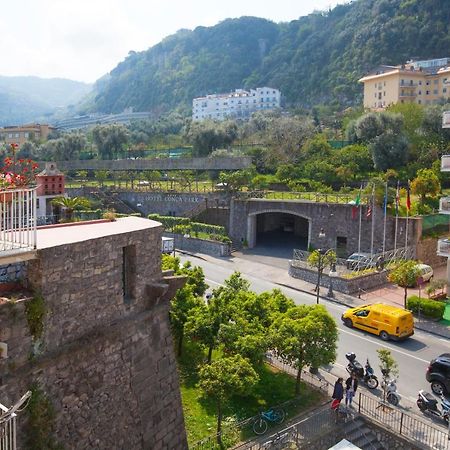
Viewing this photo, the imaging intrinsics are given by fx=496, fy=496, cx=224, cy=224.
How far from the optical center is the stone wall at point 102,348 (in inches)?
340

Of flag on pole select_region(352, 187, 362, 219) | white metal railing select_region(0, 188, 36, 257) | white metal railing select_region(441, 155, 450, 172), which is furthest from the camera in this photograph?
flag on pole select_region(352, 187, 362, 219)

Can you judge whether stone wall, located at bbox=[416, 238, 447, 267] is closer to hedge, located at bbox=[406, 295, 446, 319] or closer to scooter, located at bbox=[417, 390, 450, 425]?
hedge, located at bbox=[406, 295, 446, 319]

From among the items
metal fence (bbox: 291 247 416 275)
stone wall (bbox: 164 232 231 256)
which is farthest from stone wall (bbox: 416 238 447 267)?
stone wall (bbox: 164 232 231 256)

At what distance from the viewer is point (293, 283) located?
1201 inches

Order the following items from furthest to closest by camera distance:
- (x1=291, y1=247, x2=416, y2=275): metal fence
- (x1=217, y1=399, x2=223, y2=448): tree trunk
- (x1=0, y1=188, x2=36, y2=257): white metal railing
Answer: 1. (x1=291, y1=247, x2=416, y2=275): metal fence
2. (x1=217, y1=399, x2=223, y2=448): tree trunk
3. (x1=0, y1=188, x2=36, y2=257): white metal railing

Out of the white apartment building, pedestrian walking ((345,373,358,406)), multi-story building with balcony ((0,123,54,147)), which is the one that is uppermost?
the white apartment building

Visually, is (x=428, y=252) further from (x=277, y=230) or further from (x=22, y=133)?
(x=22, y=133)

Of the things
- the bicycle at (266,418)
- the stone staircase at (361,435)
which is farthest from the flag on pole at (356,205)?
the bicycle at (266,418)

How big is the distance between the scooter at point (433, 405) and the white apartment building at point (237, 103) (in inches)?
4784

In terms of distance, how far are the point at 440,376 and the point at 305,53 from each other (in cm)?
13456

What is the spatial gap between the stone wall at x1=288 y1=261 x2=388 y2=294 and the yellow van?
5395 mm

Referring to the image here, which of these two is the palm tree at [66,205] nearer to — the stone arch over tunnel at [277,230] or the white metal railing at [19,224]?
the white metal railing at [19,224]

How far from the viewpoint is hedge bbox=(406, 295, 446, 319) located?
23.9 meters

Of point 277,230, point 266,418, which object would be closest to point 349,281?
point 266,418
